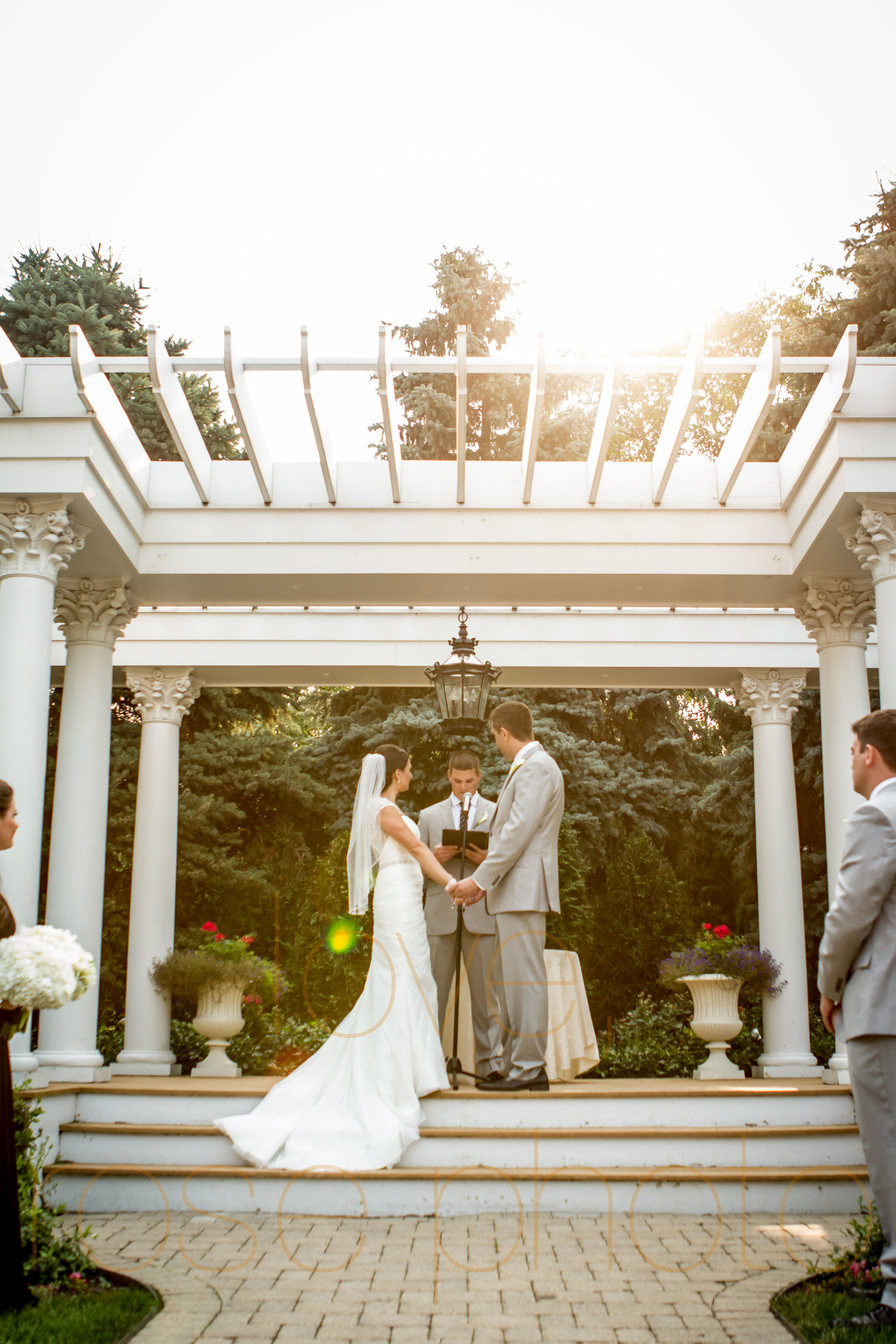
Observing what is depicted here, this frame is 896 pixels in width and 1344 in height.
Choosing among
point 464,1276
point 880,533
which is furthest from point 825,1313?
point 880,533

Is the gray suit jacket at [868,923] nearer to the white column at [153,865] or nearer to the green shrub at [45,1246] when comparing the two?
the green shrub at [45,1246]

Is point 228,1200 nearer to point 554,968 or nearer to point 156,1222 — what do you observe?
point 156,1222

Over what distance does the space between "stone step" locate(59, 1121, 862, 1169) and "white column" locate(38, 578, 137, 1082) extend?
5.04 ft

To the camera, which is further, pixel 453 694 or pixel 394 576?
pixel 394 576

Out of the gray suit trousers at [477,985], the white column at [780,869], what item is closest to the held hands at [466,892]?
the gray suit trousers at [477,985]

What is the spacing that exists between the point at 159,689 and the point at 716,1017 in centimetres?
673

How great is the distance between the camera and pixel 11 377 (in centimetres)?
711

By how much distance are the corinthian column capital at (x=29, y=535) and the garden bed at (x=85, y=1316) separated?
4.66m

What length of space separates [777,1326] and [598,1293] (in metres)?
0.77

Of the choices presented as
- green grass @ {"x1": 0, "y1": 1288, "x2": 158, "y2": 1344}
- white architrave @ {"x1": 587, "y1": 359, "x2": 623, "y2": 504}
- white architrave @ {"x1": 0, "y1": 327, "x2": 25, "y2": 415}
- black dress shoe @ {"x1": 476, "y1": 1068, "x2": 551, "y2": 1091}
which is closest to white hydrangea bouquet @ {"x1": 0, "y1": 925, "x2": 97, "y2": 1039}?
green grass @ {"x1": 0, "y1": 1288, "x2": 158, "y2": 1344}

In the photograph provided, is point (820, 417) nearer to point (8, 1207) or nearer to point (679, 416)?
point (679, 416)

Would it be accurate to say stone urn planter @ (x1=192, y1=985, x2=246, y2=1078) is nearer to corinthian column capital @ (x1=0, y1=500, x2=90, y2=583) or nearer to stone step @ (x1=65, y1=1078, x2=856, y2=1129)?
stone step @ (x1=65, y1=1078, x2=856, y2=1129)

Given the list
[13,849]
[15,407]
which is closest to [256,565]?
[15,407]

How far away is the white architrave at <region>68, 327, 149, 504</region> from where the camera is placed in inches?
275
